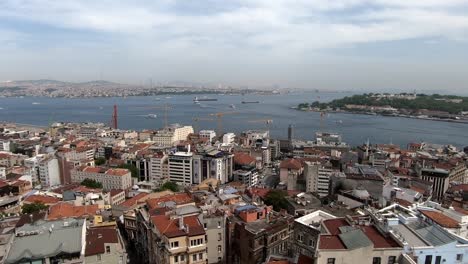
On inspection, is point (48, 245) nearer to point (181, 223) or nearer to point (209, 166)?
point (181, 223)

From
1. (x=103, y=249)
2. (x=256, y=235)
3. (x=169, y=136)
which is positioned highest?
(x=103, y=249)

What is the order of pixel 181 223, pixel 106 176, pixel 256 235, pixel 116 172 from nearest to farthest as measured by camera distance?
pixel 181 223
pixel 256 235
pixel 116 172
pixel 106 176

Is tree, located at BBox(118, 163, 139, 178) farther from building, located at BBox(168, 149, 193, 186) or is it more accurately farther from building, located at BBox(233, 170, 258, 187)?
building, located at BBox(233, 170, 258, 187)

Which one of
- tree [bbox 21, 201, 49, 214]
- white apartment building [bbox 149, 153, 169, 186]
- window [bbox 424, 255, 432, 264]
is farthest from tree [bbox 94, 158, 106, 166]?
window [bbox 424, 255, 432, 264]

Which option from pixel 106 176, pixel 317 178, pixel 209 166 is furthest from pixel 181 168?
pixel 317 178

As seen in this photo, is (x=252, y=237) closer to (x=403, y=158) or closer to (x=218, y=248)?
(x=218, y=248)

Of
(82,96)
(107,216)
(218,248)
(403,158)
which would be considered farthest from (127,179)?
(82,96)
